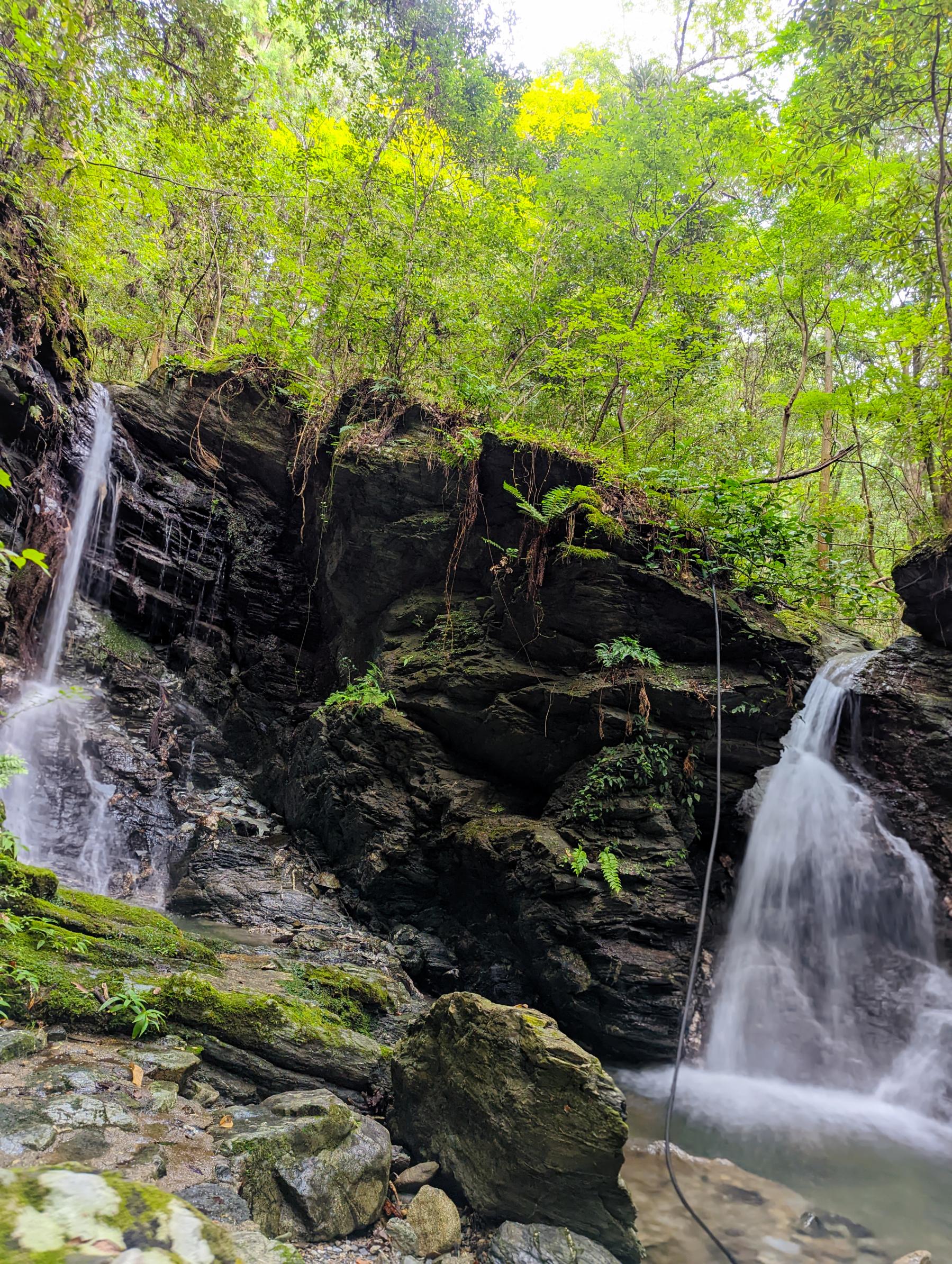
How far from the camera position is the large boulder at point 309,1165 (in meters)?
2.54

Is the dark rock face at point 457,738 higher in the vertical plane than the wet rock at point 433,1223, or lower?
higher

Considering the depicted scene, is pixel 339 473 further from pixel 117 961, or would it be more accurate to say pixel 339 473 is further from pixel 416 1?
pixel 416 1

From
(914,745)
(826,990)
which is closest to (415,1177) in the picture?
(826,990)

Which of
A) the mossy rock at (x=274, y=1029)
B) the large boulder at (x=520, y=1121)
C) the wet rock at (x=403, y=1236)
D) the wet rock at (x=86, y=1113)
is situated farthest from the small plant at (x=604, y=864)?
the wet rock at (x=86, y=1113)

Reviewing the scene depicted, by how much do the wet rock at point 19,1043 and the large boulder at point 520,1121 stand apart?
6.51 ft

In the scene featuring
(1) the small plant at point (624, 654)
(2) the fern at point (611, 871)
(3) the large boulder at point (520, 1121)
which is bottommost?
(3) the large boulder at point (520, 1121)

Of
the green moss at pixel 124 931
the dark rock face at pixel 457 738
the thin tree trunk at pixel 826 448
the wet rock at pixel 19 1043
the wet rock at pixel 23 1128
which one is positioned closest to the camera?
the wet rock at pixel 23 1128

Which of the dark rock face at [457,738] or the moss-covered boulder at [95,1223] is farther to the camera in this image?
the dark rock face at [457,738]

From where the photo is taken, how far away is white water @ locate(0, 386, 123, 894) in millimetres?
6559

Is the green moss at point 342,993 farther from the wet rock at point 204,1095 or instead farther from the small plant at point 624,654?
the small plant at point 624,654

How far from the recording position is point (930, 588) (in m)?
8.33

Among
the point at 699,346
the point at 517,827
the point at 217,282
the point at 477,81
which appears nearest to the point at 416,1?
the point at 477,81

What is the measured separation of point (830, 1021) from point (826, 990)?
0.29 m

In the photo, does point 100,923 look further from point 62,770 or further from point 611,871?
point 611,871
